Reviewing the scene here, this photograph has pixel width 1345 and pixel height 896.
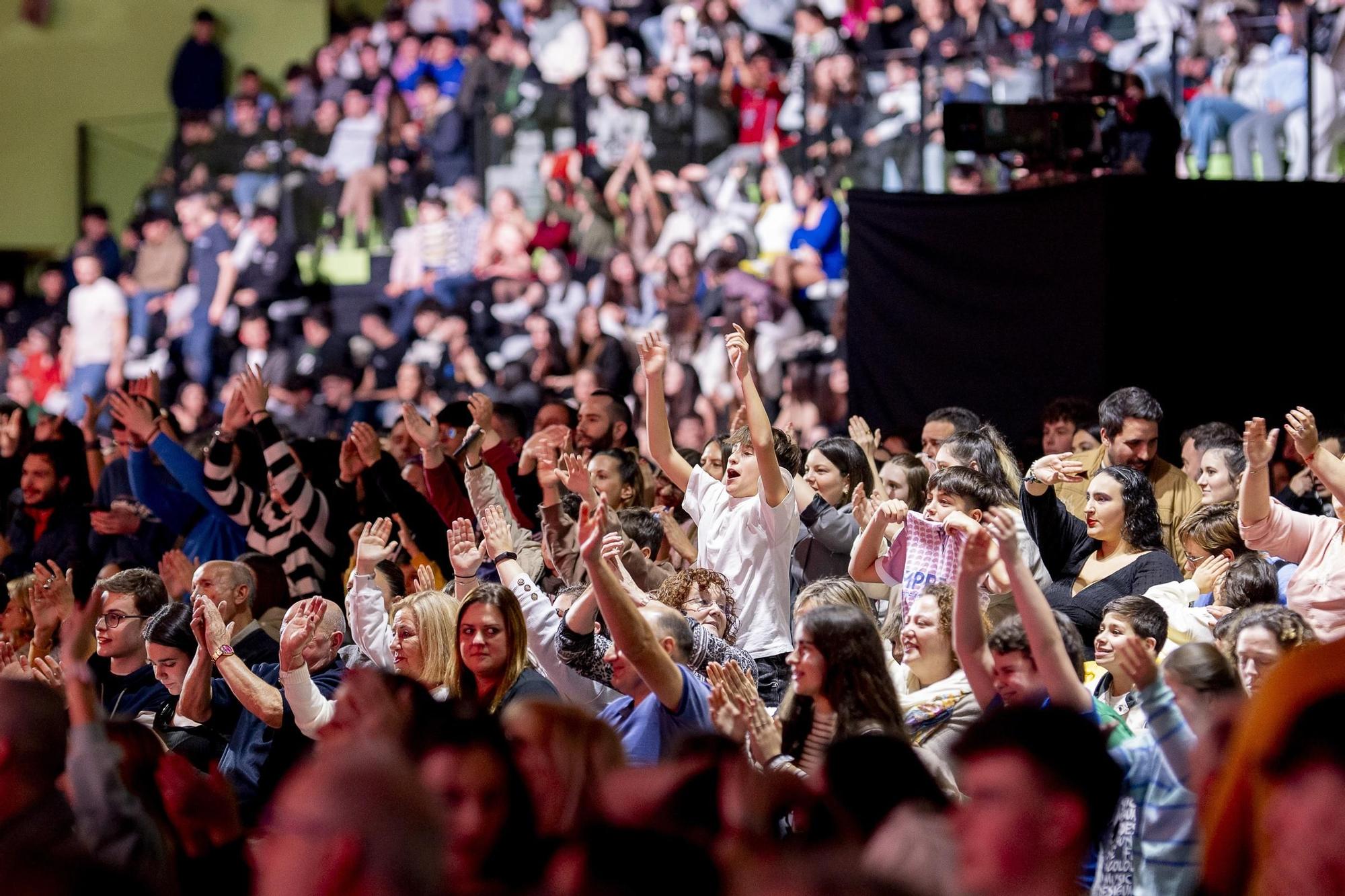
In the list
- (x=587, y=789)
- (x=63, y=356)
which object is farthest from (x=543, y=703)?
(x=63, y=356)

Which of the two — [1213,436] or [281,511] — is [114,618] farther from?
[1213,436]

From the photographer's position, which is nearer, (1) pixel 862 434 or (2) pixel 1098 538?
(2) pixel 1098 538

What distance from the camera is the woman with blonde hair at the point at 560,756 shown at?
132 inches

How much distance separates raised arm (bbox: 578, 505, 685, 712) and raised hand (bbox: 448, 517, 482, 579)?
137 centimetres

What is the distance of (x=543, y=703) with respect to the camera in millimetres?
3590

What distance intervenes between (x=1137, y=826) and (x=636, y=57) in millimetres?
12500

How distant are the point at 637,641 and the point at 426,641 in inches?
44.3

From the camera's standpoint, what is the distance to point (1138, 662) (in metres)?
3.62

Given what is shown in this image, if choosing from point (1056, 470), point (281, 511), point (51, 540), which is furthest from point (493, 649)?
point (51, 540)

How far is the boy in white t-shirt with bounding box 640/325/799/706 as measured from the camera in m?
5.84

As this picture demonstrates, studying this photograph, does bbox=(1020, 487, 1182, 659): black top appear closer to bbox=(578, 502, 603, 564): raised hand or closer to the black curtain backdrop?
bbox=(578, 502, 603, 564): raised hand

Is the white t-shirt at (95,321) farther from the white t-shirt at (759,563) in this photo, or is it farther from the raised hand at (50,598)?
the white t-shirt at (759,563)

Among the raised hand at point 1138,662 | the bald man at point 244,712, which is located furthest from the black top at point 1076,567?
the bald man at point 244,712

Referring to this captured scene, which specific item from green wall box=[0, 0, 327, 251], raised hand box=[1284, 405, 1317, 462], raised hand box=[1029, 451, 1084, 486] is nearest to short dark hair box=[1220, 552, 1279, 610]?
raised hand box=[1284, 405, 1317, 462]
